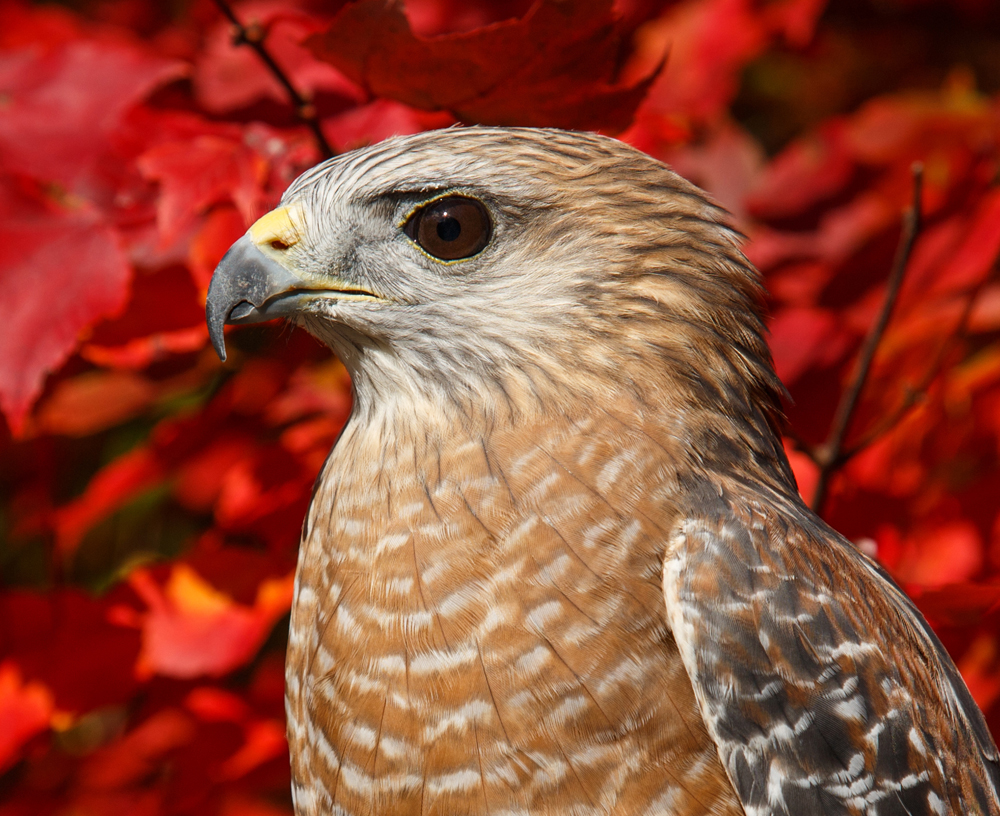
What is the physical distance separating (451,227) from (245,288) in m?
0.41

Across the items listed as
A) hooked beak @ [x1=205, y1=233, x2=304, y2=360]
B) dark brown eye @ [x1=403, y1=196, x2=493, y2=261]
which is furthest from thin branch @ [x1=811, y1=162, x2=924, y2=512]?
hooked beak @ [x1=205, y1=233, x2=304, y2=360]

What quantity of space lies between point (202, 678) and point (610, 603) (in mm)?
1349

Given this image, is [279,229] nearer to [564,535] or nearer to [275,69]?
[275,69]

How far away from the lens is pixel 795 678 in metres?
1.81

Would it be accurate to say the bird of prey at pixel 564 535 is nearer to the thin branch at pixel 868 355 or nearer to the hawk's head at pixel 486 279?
the hawk's head at pixel 486 279

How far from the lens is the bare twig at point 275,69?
2213 millimetres

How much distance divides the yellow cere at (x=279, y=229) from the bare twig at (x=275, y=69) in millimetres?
347

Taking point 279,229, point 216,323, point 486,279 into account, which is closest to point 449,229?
point 486,279

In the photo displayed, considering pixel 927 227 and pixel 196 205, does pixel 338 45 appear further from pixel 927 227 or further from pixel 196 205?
pixel 927 227

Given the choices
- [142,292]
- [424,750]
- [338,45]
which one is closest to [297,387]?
[142,292]

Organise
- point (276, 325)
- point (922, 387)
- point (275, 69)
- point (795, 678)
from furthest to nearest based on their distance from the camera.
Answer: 1. point (276, 325)
2. point (922, 387)
3. point (275, 69)
4. point (795, 678)

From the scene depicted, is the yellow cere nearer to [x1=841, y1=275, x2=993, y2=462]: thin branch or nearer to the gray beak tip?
the gray beak tip

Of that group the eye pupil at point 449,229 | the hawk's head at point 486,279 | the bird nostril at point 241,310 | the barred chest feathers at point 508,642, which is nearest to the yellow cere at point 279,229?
the hawk's head at point 486,279

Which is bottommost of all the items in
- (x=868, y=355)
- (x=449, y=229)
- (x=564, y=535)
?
(x=564, y=535)
